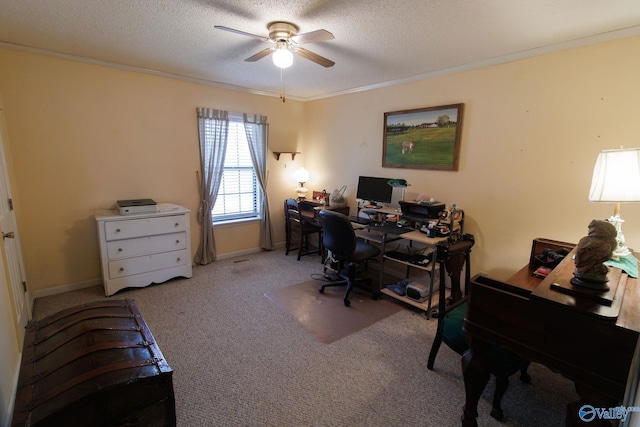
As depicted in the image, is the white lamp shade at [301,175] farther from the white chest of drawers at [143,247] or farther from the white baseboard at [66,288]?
the white baseboard at [66,288]

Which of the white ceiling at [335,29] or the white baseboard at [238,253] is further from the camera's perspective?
the white baseboard at [238,253]

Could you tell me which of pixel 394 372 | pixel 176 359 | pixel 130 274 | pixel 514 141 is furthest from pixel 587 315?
pixel 130 274

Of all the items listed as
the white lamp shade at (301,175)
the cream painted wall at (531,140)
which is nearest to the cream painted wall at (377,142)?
the cream painted wall at (531,140)

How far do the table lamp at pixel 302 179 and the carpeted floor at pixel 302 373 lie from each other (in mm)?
2093

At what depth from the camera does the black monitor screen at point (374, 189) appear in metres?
3.51

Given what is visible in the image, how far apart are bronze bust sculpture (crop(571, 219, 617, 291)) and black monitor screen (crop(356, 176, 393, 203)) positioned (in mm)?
2238

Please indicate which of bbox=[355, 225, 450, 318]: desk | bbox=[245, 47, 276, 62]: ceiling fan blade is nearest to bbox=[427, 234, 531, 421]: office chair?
bbox=[355, 225, 450, 318]: desk

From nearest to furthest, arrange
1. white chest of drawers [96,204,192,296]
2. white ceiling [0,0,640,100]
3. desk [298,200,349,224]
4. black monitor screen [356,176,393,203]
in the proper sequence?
1. white ceiling [0,0,640,100]
2. white chest of drawers [96,204,192,296]
3. black monitor screen [356,176,393,203]
4. desk [298,200,349,224]

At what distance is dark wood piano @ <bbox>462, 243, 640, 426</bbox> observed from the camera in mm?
1057

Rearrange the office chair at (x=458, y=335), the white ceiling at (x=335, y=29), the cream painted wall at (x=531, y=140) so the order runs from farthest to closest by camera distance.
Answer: the cream painted wall at (x=531, y=140)
the white ceiling at (x=335, y=29)
the office chair at (x=458, y=335)

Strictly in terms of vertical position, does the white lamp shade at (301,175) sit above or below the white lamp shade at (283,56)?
below

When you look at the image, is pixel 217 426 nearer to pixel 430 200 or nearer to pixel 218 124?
pixel 430 200

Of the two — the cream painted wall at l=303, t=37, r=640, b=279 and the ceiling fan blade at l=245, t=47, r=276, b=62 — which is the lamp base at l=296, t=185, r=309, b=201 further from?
the ceiling fan blade at l=245, t=47, r=276, b=62

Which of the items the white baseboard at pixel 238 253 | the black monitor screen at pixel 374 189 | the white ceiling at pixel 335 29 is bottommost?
the white baseboard at pixel 238 253
